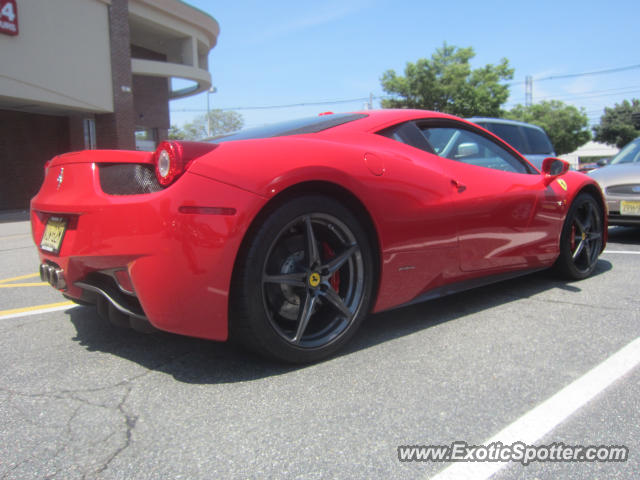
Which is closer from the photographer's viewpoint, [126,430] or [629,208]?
[126,430]

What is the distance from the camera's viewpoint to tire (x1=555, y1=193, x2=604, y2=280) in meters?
4.00

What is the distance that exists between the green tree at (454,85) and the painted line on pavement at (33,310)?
33687 millimetres

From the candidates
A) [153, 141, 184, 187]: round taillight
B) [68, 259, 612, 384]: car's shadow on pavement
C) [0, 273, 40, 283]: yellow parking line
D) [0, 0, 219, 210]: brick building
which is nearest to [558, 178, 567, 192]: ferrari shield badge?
[68, 259, 612, 384]: car's shadow on pavement

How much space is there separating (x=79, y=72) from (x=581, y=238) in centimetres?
1642

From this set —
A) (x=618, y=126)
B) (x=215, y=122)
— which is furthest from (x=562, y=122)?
(x=215, y=122)

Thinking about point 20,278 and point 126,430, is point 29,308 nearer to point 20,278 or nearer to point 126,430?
point 20,278

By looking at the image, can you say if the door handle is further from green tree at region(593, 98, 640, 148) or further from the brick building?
green tree at region(593, 98, 640, 148)

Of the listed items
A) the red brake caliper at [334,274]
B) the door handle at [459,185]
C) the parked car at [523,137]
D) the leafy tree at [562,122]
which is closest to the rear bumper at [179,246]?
the red brake caliper at [334,274]

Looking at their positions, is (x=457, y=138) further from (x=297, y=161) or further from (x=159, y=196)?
(x=159, y=196)

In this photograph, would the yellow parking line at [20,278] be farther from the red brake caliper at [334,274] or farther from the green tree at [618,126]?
the green tree at [618,126]

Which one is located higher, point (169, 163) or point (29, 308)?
point (169, 163)

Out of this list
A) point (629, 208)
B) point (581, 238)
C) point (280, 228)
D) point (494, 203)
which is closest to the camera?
point (280, 228)

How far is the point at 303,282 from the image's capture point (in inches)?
93.0

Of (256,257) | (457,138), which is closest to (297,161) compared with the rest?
(256,257)
